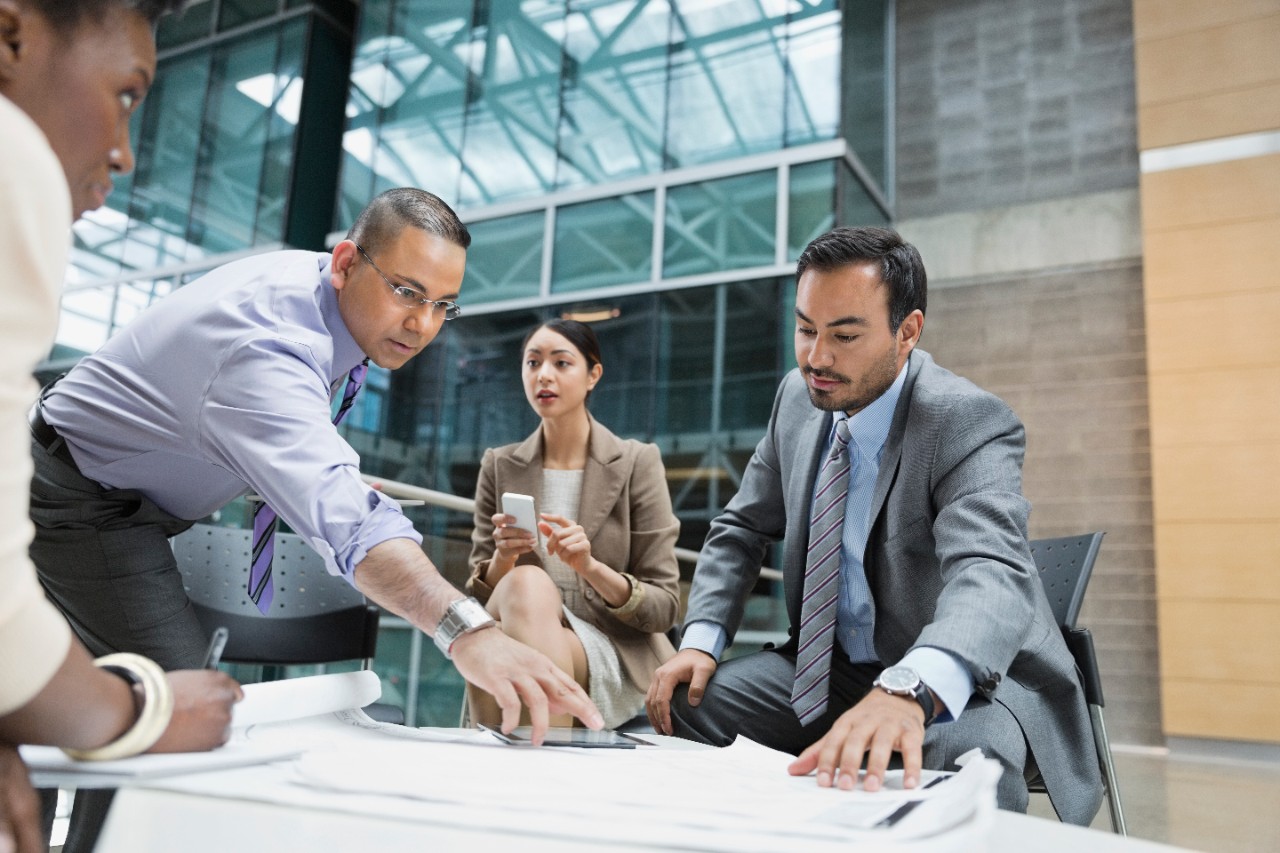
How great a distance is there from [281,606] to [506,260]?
5326mm

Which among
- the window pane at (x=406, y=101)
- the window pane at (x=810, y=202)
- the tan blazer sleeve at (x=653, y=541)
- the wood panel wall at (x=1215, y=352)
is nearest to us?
the tan blazer sleeve at (x=653, y=541)

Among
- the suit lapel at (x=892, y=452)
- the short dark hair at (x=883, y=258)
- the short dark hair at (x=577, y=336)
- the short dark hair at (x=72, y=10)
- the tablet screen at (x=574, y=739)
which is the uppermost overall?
the short dark hair at (x=577, y=336)

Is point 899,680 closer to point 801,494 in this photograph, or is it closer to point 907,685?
point 907,685

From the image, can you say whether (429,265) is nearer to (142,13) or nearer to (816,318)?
(816,318)

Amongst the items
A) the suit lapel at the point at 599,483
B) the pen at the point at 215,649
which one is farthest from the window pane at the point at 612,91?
the pen at the point at 215,649

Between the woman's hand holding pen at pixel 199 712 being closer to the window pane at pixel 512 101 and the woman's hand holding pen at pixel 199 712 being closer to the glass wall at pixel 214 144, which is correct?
the window pane at pixel 512 101

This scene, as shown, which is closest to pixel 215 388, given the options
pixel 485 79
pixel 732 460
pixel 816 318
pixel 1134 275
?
pixel 816 318

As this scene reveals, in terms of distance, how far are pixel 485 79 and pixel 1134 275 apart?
201 inches

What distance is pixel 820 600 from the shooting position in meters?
1.66

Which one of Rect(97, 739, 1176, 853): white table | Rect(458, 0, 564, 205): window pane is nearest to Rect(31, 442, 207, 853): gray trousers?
Rect(97, 739, 1176, 853): white table

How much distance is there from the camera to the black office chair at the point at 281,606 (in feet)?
7.09

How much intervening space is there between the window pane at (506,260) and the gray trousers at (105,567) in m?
5.66

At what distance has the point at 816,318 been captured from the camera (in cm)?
168

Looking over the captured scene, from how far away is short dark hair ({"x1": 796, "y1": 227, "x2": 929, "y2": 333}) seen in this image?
1651 mm
